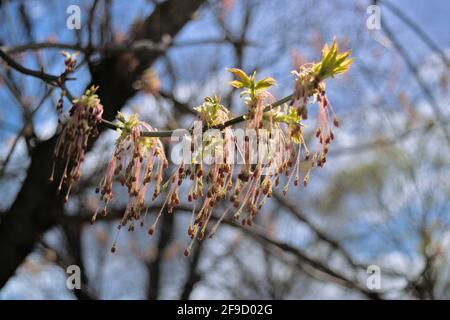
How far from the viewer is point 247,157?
1782mm

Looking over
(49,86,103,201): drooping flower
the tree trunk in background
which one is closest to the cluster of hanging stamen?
(49,86,103,201): drooping flower

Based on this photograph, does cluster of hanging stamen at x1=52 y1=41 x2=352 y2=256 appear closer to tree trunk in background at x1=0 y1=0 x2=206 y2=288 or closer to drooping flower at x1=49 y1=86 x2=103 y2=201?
drooping flower at x1=49 y1=86 x2=103 y2=201

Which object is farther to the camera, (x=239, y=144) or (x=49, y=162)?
(x=49, y=162)

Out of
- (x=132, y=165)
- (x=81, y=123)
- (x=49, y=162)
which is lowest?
(x=132, y=165)

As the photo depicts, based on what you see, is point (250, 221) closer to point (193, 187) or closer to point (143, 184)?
point (193, 187)

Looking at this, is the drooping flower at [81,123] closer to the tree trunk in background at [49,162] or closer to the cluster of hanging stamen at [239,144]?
the cluster of hanging stamen at [239,144]

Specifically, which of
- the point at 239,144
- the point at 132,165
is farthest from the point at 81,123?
the point at 239,144

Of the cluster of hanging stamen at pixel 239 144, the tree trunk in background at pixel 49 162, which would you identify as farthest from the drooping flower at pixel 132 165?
the tree trunk in background at pixel 49 162

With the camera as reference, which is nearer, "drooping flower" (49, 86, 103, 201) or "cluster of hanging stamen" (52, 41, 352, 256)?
"cluster of hanging stamen" (52, 41, 352, 256)

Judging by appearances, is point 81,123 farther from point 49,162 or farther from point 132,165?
point 49,162

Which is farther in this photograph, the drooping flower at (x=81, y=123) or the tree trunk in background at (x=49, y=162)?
the tree trunk in background at (x=49, y=162)

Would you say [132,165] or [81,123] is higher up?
[81,123]
